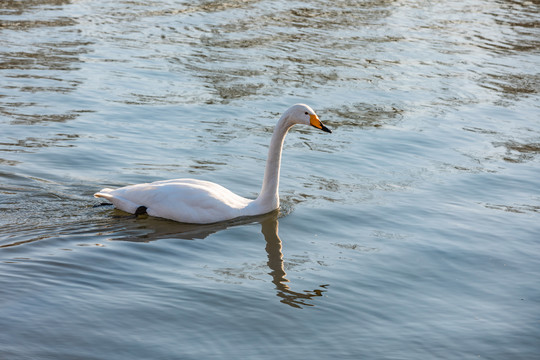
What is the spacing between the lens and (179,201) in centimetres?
934

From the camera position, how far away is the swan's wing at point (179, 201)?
30.6ft

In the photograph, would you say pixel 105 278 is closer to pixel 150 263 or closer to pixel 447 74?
pixel 150 263

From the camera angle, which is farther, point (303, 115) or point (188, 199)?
point (303, 115)

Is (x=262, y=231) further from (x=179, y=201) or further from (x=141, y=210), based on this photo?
(x=141, y=210)

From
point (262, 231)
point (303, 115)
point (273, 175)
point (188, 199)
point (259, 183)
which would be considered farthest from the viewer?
point (259, 183)

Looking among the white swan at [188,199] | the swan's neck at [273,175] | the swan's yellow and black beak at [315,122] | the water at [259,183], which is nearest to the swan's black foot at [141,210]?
the white swan at [188,199]

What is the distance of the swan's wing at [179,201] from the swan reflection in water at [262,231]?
10cm

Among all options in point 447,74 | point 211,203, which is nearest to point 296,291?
point 211,203

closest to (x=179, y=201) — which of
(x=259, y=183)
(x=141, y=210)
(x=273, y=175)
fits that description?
(x=141, y=210)

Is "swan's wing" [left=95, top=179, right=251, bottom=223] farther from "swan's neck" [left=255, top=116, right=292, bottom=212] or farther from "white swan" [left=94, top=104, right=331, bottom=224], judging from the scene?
"swan's neck" [left=255, top=116, right=292, bottom=212]

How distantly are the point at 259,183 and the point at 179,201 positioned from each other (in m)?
1.98

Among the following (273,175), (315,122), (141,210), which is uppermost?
(315,122)

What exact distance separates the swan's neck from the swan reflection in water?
0.15 metres

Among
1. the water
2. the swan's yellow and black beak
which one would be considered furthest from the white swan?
the water
